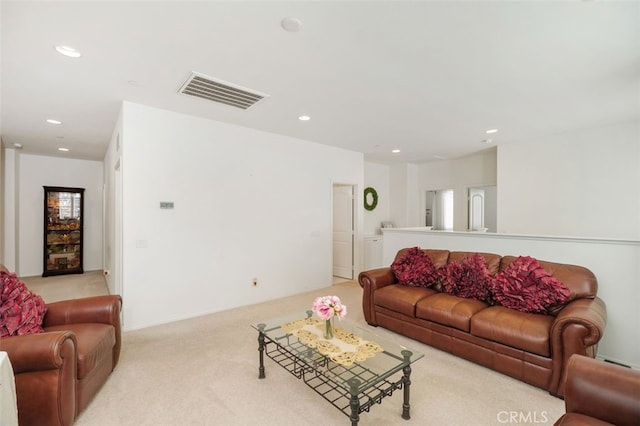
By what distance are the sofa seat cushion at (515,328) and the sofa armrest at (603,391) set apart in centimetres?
95

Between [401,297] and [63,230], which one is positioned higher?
[63,230]

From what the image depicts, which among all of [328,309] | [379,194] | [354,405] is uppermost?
[379,194]

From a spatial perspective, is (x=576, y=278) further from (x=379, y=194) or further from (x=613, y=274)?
(x=379, y=194)

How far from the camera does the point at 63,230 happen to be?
255 inches

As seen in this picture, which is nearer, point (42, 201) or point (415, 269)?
point (415, 269)

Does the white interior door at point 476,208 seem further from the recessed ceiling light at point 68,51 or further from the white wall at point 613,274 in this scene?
the recessed ceiling light at point 68,51

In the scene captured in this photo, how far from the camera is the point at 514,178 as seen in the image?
206 inches

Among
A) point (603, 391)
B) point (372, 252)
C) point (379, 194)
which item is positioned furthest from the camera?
point (379, 194)

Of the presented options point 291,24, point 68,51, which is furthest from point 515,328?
point 68,51

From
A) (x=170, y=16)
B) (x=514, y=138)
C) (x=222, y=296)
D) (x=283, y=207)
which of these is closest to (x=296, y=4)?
(x=170, y=16)

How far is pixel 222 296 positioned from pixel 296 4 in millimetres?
3708

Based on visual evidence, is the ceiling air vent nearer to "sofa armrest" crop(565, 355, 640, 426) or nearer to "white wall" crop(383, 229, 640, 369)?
"sofa armrest" crop(565, 355, 640, 426)

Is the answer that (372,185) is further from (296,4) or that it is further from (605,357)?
(296,4)

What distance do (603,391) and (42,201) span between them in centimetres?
894
